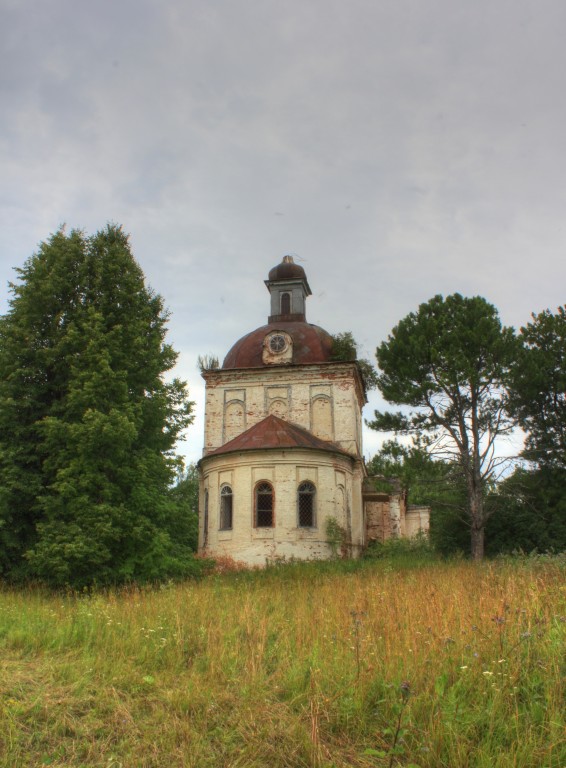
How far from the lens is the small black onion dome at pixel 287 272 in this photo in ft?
109

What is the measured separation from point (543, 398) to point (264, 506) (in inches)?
454

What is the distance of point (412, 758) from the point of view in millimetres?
4520

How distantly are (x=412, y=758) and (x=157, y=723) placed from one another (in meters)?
2.27

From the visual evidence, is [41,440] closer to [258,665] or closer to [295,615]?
[295,615]

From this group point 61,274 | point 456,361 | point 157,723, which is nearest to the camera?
point 157,723

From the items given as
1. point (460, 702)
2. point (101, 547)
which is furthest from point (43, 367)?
point (460, 702)

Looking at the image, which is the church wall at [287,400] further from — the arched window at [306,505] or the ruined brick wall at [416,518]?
the ruined brick wall at [416,518]

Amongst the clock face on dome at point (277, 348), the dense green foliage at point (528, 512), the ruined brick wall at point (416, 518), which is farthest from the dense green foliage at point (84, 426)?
the ruined brick wall at point (416, 518)

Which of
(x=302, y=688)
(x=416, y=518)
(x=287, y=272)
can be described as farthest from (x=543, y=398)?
(x=302, y=688)

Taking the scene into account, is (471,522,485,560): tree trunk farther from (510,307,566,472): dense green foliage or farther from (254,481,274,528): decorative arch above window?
(254,481,274,528): decorative arch above window

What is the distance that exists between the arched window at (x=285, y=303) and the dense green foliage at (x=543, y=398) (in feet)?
40.5

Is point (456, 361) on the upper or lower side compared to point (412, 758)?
upper

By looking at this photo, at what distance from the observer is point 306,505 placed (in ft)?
79.3

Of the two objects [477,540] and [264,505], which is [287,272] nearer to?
[264,505]
